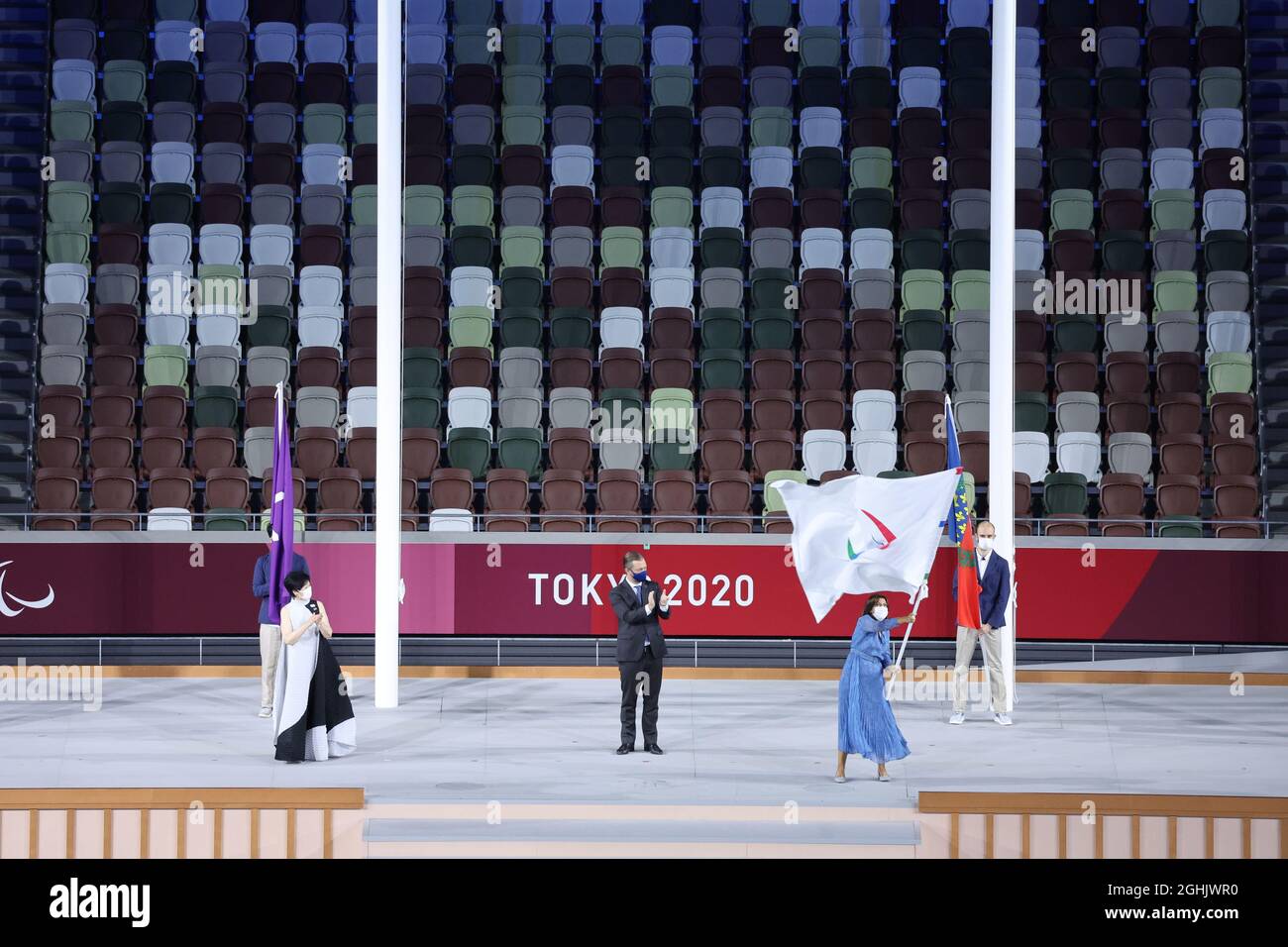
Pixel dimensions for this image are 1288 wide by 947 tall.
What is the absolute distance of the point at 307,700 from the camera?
9133 millimetres

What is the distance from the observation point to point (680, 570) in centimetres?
1302

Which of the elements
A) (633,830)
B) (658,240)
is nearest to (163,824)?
(633,830)

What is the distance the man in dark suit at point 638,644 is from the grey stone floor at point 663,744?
0.19 meters

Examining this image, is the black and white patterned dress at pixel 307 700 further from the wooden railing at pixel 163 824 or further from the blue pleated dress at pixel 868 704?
the blue pleated dress at pixel 868 704

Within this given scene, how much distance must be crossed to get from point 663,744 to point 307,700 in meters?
2.25

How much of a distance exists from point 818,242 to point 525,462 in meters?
4.02

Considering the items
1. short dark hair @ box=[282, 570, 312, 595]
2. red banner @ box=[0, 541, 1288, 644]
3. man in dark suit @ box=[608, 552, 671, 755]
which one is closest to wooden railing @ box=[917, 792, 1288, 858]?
man in dark suit @ box=[608, 552, 671, 755]

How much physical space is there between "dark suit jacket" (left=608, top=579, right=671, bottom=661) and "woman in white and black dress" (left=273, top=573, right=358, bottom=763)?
172cm

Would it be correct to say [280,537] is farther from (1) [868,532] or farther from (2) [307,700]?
(1) [868,532]

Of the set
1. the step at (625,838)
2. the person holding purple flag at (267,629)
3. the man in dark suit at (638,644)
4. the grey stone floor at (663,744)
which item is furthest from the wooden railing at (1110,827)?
the person holding purple flag at (267,629)

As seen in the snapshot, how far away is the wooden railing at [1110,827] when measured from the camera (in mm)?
7242
